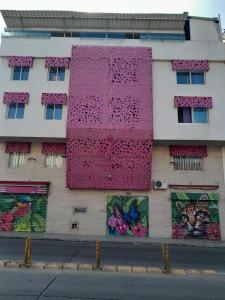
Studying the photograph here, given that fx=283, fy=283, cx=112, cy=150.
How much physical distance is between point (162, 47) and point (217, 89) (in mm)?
5317

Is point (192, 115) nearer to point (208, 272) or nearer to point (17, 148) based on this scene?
point (17, 148)

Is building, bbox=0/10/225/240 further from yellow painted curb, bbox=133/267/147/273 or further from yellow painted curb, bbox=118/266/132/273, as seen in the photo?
yellow painted curb, bbox=133/267/147/273

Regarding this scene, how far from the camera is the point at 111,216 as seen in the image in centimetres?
2027

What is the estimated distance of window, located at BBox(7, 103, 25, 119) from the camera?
20891 millimetres

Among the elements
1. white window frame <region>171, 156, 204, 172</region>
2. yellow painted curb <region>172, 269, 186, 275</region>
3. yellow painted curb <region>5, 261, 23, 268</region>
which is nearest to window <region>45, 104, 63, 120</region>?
white window frame <region>171, 156, 204, 172</region>

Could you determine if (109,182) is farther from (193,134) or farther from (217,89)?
(217,89)

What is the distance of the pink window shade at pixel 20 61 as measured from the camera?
70.5 feet

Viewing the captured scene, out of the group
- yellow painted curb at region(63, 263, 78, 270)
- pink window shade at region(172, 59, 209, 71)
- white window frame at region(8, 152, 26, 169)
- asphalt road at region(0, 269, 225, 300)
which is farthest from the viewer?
pink window shade at region(172, 59, 209, 71)

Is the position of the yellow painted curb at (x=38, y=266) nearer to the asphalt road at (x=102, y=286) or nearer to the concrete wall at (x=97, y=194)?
the asphalt road at (x=102, y=286)

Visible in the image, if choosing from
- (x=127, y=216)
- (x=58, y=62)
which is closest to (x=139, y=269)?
(x=127, y=216)

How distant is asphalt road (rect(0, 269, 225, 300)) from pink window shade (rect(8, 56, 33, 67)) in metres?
16.6

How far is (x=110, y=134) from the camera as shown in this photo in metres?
20.0

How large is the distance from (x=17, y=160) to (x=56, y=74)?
285 inches

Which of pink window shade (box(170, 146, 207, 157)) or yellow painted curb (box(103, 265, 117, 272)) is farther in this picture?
pink window shade (box(170, 146, 207, 157))
